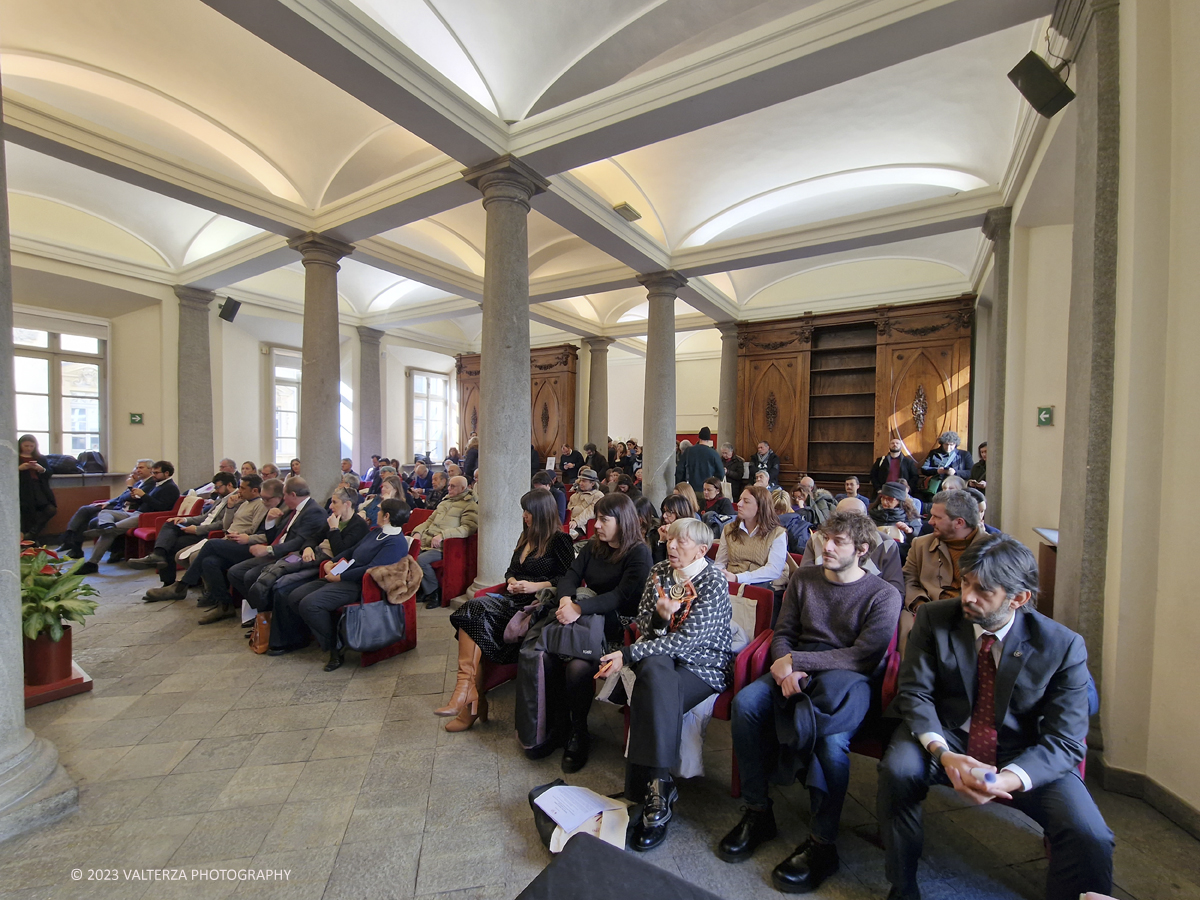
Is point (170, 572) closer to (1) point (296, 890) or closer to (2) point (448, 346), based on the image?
(1) point (296, 890)

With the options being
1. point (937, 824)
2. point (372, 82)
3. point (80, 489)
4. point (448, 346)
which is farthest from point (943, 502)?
point (448, 346)

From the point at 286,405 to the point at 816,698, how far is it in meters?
12.0

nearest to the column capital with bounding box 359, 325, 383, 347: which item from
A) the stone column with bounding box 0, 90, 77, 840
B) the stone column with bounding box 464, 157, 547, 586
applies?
the stone column with bounding box 464, 157, 547, 586

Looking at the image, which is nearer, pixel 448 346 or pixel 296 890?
pixel 296 890

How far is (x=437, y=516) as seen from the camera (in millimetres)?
4773

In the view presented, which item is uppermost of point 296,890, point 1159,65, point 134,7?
point 134,7

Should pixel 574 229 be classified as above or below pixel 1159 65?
above

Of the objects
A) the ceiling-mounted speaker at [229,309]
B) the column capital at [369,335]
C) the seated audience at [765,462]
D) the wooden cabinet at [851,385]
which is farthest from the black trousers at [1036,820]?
the column capital at [369,335]

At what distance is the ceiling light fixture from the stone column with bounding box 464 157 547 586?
147cm

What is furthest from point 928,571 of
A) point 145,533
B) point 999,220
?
point 145,533

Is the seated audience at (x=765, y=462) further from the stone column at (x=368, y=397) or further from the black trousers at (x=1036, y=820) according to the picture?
the stone column at (x=368, y=397)

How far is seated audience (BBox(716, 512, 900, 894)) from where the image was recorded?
1813 mm

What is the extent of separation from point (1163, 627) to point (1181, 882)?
844 mm

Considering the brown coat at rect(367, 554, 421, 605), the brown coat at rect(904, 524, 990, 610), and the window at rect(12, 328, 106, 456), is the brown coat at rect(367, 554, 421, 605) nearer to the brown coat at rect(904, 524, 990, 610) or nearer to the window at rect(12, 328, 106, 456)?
the brown coat at rect(904, 524, 990, 610)
